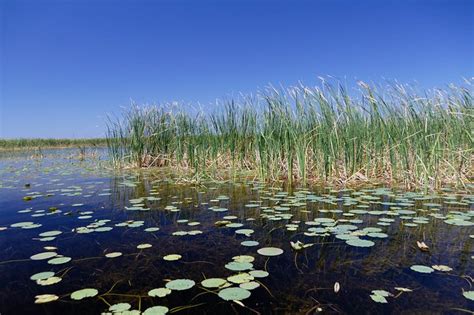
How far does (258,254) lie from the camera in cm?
213

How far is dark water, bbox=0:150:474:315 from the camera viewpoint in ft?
5.02

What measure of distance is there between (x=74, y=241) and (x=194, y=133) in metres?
5.05

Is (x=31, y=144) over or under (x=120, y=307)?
over

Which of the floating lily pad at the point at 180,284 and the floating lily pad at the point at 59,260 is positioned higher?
the floating lily pad at the point at 180,284

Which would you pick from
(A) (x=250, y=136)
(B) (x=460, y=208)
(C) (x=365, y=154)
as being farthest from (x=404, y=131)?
(A) (x=250, y=136)

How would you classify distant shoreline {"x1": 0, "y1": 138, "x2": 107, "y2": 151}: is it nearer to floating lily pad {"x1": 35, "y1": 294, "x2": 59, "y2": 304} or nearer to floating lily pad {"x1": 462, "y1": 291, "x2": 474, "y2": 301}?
floating lily pad {"x1": 35, "y1": 294, "x2": 59, "y2": 304}

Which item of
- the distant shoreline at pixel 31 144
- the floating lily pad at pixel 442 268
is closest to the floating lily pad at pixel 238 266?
the floating lily pad at pixel 442 268

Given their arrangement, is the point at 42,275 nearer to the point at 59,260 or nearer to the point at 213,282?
the point at 59,260

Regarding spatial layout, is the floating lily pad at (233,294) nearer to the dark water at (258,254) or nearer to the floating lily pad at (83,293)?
the dark water at (258,254)

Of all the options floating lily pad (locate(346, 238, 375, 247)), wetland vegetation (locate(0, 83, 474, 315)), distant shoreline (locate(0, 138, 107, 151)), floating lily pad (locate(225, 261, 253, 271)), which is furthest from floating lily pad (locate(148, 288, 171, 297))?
distant shoreline (locate(0, 138, 107, 151))

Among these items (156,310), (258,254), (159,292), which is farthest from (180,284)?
(258,254)

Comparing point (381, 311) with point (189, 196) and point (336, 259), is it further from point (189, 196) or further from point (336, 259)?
point (189, 196)

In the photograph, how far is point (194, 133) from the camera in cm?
736

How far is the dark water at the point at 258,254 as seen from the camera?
1.53 metres
